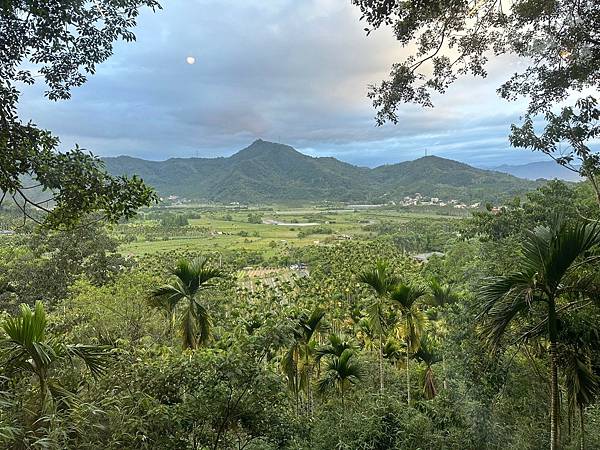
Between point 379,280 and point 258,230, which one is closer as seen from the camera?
point 379,280

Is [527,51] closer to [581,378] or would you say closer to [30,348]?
[581,378]

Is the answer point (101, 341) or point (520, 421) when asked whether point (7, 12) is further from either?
point (520, 421)

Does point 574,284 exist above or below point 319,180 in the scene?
below

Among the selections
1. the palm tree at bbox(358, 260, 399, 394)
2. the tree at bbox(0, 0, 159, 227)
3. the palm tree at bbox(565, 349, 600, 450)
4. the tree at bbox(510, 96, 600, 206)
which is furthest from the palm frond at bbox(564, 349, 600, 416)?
the palm tree at bbox(358, 260, 399, 394)

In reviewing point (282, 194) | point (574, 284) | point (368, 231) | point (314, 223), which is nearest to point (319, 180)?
point (282, 194)

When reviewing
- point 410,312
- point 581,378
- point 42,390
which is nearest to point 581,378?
point 581,378
